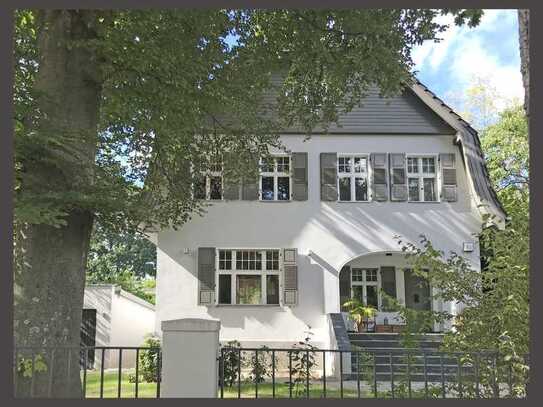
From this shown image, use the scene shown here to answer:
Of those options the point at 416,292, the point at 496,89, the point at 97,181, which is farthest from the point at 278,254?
the point at 496,89

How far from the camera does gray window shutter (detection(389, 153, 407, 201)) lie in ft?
48.8

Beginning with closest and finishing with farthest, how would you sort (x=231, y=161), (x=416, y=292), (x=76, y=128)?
(x=76, y=128) < (x=231, y=161) < (x=416, y=292)

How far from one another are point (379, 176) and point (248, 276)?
428cm

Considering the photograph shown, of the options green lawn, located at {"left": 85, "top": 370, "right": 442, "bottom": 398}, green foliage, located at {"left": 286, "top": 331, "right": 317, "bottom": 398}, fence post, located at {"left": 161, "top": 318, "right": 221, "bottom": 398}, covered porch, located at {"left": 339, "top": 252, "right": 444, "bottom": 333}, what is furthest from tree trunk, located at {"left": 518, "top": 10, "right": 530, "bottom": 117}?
covered porch, located at {"left": 339, "top": 252, "right": 444, "bottom": 333}

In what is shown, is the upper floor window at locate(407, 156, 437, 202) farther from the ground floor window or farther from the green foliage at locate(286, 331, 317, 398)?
the green foliage at locate(286, 331, 317, 398)

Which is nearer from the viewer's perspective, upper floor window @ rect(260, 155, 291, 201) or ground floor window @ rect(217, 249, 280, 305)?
ground floor window @ rect(217, 249, 280, 305)

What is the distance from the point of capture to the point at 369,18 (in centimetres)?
690

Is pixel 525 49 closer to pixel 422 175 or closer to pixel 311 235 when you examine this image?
pixel 311 235

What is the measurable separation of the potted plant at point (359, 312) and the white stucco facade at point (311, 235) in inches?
21.4

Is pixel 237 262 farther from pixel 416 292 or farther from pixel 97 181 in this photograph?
pixel 97 181

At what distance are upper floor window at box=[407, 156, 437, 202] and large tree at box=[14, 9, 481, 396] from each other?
616 centimetres

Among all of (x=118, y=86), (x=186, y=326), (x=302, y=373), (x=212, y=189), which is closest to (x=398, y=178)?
(x=212, y=189)

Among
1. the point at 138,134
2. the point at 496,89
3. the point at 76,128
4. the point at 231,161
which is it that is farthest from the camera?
the point at 496,89

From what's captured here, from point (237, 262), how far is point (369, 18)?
8788 millimetres
